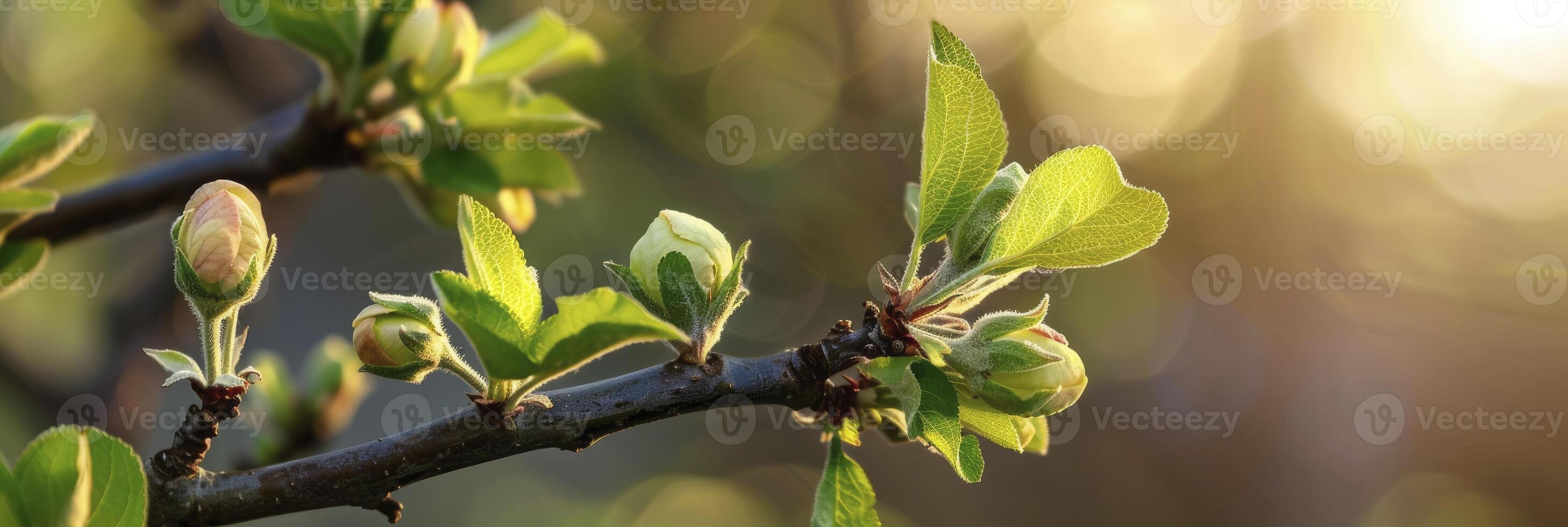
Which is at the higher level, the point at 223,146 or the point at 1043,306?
the point at 1043,306

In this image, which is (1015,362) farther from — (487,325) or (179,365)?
(179,365)

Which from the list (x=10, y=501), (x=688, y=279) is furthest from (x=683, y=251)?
(x=10, y=501)

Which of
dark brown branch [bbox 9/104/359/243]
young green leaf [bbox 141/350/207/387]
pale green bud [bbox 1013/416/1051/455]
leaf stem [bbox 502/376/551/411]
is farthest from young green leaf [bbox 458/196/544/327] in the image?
dark brown branch [bbox 9/104/359/243]

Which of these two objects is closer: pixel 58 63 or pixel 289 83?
pixel 289 83

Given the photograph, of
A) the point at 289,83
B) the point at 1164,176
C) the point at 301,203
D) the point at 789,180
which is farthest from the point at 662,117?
the point at 1164,176

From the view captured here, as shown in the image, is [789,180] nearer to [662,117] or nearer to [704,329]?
[662,117]

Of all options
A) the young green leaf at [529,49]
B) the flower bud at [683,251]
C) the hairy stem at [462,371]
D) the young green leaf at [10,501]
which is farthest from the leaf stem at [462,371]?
the young green leaf at [529,49]
